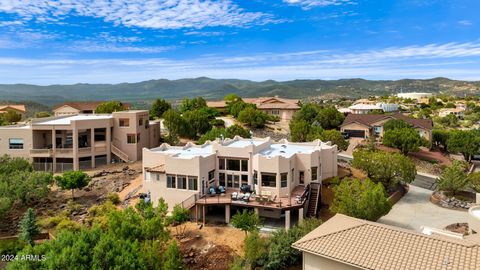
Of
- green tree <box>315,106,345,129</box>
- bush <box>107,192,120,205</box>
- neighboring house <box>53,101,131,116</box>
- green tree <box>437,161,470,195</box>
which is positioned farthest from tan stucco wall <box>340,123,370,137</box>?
neighboring house <box>53,101,131,116</box>

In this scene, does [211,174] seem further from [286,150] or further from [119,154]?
[119,154]

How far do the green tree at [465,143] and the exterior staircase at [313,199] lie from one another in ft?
121

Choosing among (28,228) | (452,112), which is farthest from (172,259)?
(452,112)

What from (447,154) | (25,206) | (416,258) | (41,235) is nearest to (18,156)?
(25,206)

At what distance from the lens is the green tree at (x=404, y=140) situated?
55.8 metres

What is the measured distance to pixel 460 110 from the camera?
10962 cm

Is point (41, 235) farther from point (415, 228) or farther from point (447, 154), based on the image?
point (447, 154)

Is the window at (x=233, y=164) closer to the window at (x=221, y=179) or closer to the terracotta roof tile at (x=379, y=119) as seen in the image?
the window at (x=221, y=179)

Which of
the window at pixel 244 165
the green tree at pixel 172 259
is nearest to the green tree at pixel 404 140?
the window at pixel 244 165

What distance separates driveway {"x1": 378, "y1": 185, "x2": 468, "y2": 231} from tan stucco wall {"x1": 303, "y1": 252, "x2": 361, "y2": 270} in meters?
14.6

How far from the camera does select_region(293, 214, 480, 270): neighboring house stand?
17.6 m

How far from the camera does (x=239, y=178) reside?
34812 millimetres

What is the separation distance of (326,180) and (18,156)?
123 feet

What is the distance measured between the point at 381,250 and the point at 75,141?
39229 mm
